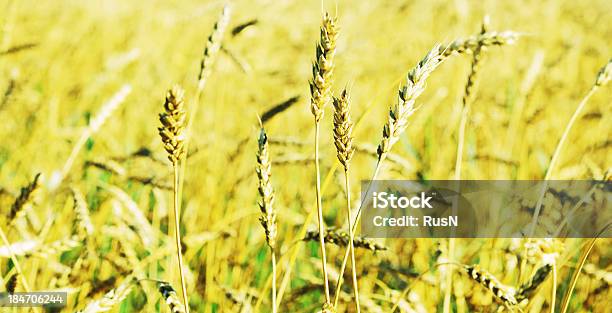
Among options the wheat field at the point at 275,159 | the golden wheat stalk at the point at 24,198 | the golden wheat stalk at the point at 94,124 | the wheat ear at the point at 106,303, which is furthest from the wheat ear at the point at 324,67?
the golden wheat stalk at the point at 94,124

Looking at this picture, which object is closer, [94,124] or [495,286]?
[495,286]

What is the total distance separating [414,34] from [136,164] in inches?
83.6

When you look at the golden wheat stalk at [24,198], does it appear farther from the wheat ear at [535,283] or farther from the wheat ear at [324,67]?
the wheat ear at [535,283]

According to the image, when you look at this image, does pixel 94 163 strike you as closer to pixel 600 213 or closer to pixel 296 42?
pixel 600 213

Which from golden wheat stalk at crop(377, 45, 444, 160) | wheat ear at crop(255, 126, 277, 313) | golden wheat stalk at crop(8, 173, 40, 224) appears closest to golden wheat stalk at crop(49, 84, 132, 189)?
golden wheat stalk at crop(8, 173, 40, 224)

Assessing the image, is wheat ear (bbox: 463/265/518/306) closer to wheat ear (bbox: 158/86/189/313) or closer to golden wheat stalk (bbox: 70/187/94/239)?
wheat ear (bbox: 158/86/189/313)

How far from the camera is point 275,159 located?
137cm

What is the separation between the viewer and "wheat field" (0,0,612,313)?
0.83 metres

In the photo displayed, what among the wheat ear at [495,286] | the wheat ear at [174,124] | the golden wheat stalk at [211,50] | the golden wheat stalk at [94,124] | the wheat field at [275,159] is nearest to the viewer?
the wheat ear at [174,124]

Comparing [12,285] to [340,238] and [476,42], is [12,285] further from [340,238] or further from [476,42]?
[476,42]

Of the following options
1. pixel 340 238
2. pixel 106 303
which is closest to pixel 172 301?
pixel 106 303

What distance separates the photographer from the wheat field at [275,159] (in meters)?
0.83

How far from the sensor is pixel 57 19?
148 inches

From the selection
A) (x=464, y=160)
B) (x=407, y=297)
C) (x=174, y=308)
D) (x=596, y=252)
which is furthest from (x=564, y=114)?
(x=174, y=308)
